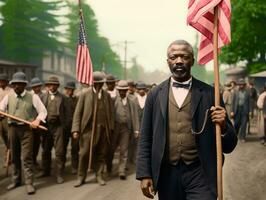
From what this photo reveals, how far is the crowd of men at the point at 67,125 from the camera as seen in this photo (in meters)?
8.36

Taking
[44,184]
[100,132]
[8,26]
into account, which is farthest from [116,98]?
[8,26]

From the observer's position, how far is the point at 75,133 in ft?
28.3

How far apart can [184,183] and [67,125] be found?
6359mm

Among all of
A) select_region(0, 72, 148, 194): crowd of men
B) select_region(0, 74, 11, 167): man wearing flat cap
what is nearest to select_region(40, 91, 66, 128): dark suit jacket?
select_region(0, 72, 148, 194): crowd of men

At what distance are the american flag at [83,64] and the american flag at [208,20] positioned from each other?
451 centimetres

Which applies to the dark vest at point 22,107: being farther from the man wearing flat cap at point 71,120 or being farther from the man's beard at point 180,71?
the man's beard at point 180,71

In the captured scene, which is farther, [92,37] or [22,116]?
[92,37]

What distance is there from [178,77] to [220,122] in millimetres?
556

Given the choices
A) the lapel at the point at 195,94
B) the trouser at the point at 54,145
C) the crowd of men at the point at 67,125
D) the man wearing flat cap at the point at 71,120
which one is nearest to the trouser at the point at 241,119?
the crowd of men at the point at 67,125

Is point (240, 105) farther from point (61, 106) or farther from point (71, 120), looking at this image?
point (61, 106)

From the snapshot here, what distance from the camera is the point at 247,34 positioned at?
109 feet

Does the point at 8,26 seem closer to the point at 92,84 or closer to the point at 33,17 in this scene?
the point at 33,17

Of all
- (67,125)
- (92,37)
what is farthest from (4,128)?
(92,37)

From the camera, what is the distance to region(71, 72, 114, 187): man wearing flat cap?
8781 millimetres
